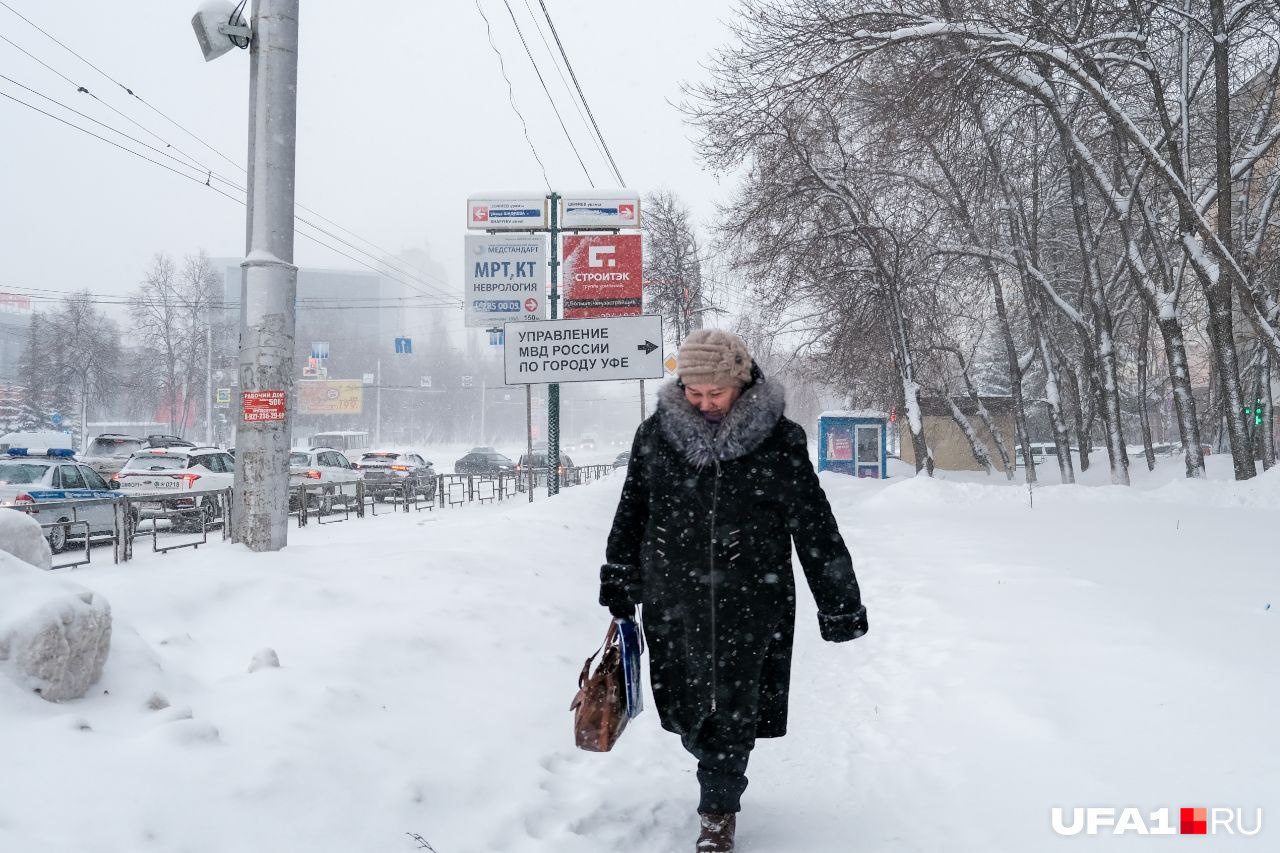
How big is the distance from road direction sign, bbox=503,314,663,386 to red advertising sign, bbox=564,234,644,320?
2.71 meters

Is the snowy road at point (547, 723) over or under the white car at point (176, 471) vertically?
under

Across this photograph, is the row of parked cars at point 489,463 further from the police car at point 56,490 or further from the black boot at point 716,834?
the black boot at point 716,834

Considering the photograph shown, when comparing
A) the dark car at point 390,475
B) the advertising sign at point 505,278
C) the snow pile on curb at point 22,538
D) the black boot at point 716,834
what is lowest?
the black boot at point 716,834

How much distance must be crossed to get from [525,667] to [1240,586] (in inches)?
194

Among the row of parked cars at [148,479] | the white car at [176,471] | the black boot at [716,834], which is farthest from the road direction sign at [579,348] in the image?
the black boot at [716,834]

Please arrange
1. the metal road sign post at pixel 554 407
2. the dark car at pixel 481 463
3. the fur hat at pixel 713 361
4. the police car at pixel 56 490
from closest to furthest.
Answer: the fur hat at pixel 713 361, the police car at pixel 56 490, the metal road sign post at pixel 554 407, the dark car at pixel 481 463

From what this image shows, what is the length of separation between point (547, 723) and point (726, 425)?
2023mm

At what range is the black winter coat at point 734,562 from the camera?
9.91ft

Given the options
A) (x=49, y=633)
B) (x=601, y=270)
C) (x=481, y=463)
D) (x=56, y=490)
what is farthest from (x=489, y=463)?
(x=49, y=633)

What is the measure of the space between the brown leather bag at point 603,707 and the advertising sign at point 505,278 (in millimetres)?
12586

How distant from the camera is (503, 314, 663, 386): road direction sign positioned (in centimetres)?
1305

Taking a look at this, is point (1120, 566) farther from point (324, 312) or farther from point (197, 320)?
point (324, 312)

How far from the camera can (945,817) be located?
130 inches

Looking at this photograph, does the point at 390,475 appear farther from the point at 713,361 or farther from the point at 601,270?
the point at 713,361
